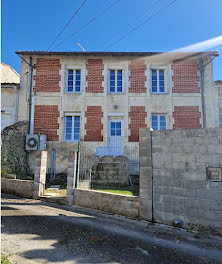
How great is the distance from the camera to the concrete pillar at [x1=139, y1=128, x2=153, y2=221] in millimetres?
4984

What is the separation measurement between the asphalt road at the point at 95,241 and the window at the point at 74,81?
318 inches

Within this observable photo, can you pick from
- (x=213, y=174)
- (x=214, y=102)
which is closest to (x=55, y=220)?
(x=213, y=174)

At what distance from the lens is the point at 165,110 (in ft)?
37.8

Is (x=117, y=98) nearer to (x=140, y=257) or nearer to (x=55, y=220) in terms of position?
(x=55, y=220)

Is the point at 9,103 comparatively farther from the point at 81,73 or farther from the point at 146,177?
the point at 146,177

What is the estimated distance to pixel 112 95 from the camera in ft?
38.3

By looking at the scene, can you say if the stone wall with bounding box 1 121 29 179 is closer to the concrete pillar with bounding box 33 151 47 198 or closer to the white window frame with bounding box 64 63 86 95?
the concrete pillar with bounding box 33 151 47 198

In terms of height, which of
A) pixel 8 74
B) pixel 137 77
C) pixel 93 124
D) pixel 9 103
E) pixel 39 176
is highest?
pixel 8 74

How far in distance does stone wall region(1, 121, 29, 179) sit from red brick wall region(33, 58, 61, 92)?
8.04 feet

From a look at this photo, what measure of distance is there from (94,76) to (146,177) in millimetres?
8409

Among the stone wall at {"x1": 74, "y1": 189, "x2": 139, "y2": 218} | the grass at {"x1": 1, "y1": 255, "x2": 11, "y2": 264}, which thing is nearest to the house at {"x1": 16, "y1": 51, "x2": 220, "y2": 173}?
the stone wall at {"x1": 74, "y1": 189, "x2": 139, "y2": 218}

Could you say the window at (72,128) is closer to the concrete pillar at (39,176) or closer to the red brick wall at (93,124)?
the red brick wall at (93,124)

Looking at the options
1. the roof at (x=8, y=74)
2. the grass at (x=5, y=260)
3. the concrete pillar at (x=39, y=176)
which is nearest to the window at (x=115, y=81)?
the concrete pillar at (x=39, y=176)

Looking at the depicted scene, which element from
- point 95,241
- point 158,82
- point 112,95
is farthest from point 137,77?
point 95,241
